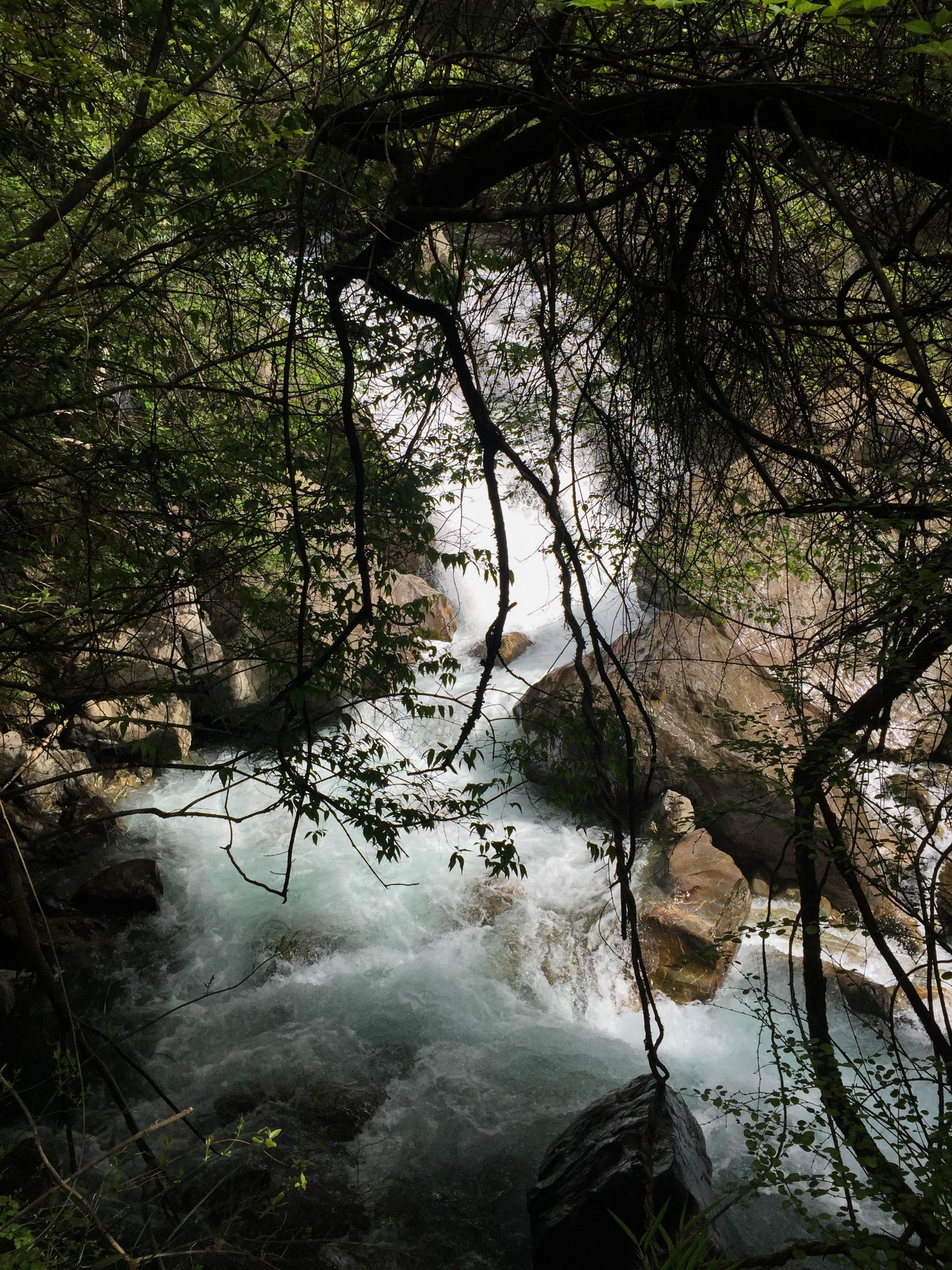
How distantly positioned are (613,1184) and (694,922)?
272cm

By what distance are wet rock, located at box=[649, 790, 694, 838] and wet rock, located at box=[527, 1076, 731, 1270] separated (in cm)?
309

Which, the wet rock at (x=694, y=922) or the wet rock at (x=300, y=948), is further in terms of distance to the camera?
the wet rock at (x=300, y=948)

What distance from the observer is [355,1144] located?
471 centimetres

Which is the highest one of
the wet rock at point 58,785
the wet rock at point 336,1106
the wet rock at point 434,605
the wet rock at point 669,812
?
the wet rock at point 434,605

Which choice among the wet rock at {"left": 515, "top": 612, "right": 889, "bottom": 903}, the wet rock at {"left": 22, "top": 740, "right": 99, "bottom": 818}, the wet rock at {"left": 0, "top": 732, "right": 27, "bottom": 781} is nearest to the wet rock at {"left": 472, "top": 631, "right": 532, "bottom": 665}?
the wet rock at {"left": 515, "top": 612, "right": 889, "bottom": 903}

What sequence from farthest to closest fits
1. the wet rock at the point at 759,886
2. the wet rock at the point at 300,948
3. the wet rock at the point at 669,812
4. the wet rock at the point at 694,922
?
the wet rock at the point at 669,812 < the wet rock at the point at 759,886 < the wet rock at the point at 300,948 < the wet rock at the point at 694,922

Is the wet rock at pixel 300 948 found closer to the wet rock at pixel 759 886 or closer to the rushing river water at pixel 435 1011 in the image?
the rushing river water at pixel 435 1011

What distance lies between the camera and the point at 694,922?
6227 mm

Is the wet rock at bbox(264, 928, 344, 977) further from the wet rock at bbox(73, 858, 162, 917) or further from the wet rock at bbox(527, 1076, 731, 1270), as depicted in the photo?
the wet rock at bbox(527, 1076, 731, 1270)

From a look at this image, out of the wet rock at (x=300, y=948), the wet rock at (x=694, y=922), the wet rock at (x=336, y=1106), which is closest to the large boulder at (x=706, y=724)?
the wet rock at (x=694, y=922)

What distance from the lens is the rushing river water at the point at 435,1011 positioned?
15.4 feet

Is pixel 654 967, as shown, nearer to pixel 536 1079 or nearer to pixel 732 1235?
pixel 536 1079

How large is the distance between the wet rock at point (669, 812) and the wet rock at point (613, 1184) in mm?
3092

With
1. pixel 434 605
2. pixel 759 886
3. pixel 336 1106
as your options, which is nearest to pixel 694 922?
pixel 759 886
